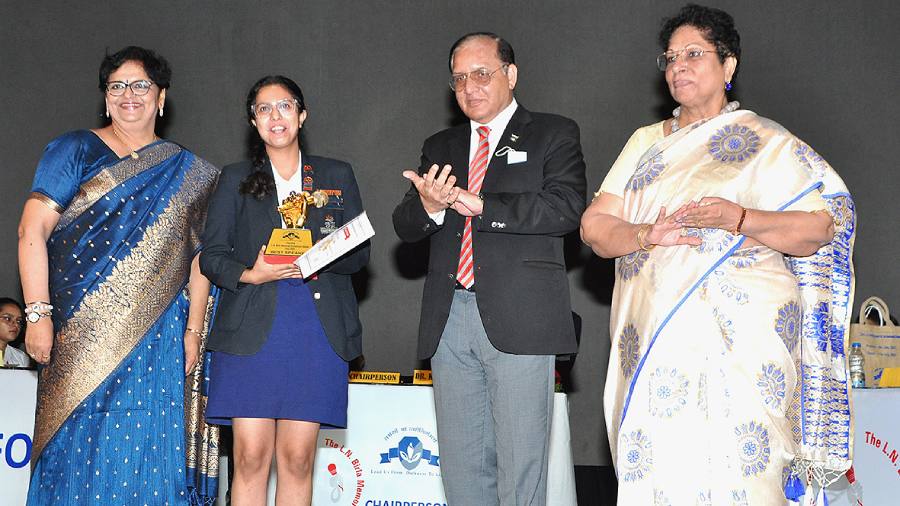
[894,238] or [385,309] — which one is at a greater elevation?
[894,238]

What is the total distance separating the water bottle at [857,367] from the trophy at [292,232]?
2548mm

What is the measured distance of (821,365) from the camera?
93.6 inches

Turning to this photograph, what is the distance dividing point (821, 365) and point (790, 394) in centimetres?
16

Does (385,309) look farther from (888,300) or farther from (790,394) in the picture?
(790,394)

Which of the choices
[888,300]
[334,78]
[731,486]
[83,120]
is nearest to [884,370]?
[888,300]

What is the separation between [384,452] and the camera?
12.4ft

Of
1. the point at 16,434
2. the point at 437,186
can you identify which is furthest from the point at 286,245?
the point at 16,434

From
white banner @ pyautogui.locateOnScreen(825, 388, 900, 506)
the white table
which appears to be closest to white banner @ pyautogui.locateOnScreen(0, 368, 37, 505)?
the white table

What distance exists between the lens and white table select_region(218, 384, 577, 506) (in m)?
3.73

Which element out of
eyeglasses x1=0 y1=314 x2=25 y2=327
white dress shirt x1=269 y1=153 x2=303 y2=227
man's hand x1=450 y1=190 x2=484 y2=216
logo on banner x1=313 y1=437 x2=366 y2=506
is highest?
white dress shirt x1=269 y1=153 x2=303 y2=227

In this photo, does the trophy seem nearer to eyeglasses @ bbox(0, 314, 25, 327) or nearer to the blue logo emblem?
the blue logo emblem

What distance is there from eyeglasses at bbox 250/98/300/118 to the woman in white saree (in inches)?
45.6

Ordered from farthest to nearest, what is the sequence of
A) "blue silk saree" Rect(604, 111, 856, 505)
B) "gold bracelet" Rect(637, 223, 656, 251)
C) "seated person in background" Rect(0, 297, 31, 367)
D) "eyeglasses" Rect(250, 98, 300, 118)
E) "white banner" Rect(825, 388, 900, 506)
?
"seated person in background" Rect(0, 297, 31, 367)
"white banner" Rect(825, 388, 900, 506)
"eyeglasses" Rect(250, 98, 300, 118)
"gold bracelet" Rect(637, 223, 656, 251)
"blue silk saree" Rect(604, 111, 856, 505)

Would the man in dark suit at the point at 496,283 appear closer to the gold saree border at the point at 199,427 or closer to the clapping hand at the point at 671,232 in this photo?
the clapping hand at the point at 671,232
